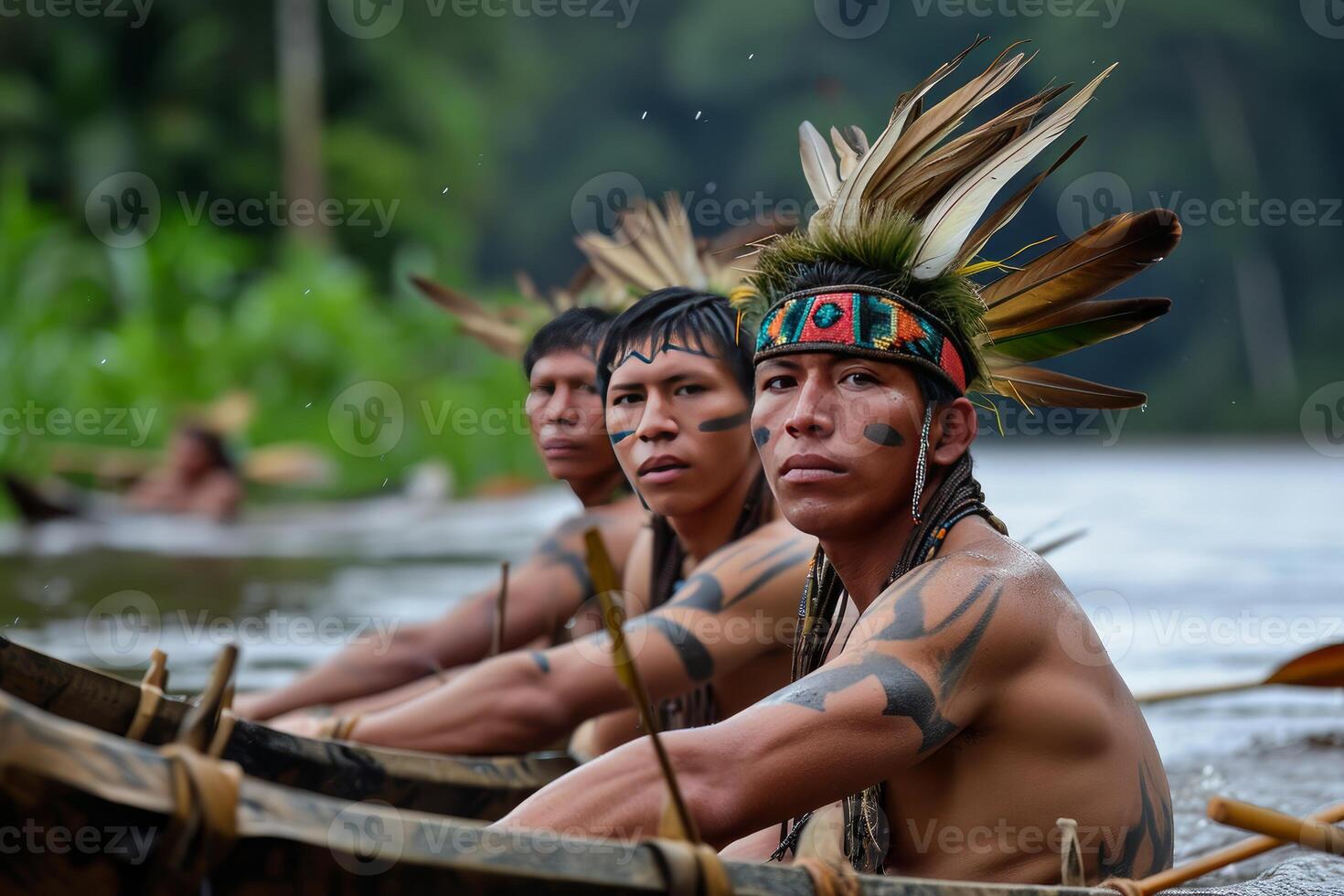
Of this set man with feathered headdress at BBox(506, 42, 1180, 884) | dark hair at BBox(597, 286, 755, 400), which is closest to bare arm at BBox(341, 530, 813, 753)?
dark hair at BBox(597, 286, 755, 400)

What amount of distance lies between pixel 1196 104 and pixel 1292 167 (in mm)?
2457

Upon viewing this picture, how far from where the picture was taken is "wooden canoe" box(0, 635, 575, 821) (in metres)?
2.72

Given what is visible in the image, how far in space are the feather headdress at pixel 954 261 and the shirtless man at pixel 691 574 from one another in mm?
519

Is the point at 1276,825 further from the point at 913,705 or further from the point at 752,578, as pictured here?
the point at 752,578

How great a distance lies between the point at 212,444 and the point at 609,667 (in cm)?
976

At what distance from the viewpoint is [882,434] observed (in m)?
2.58

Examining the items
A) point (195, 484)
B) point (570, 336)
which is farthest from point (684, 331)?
point (195, 484)

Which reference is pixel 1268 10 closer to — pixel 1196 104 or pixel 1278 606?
pixel 1196 104

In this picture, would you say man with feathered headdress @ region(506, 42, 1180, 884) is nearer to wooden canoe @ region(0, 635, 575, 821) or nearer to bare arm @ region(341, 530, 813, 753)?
bare arm @ region(341, 530, 813, 753)

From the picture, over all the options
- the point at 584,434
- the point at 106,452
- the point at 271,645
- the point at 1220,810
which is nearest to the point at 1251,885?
the point at 1220,810

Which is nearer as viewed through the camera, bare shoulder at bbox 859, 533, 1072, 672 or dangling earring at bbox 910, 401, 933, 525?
bare shoulder at bbox 859, 533, 1072, 672

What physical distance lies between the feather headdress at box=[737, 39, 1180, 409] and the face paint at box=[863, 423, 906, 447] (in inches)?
4.8

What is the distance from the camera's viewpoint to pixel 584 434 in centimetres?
424

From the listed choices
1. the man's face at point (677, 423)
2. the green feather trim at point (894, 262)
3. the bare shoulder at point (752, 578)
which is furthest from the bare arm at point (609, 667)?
the green feather trim at point (894, 262)
